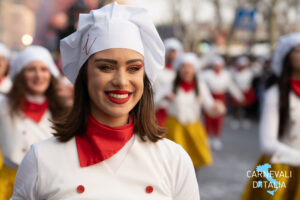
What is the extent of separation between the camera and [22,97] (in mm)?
3521

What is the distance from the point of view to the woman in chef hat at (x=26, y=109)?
333 centimetres

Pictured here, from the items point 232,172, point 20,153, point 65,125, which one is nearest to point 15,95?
point 20,153

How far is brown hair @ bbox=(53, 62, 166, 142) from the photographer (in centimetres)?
200

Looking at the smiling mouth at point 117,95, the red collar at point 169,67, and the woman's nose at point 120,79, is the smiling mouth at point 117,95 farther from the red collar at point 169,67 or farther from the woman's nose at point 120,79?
the red collar at point 169,67

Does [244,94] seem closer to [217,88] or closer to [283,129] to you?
[217,88]

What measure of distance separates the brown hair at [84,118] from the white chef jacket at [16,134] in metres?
1.37

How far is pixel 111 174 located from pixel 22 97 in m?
1.94

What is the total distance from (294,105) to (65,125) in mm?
2136

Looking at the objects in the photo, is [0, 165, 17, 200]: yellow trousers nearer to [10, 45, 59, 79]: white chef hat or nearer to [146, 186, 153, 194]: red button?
[10, 45, 59, 79]: white chef hat

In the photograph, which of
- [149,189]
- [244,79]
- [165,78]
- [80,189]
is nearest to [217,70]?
[244,79]

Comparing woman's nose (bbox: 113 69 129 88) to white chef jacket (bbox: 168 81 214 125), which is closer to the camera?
woman's nose (bbox: 113 69 129 88)

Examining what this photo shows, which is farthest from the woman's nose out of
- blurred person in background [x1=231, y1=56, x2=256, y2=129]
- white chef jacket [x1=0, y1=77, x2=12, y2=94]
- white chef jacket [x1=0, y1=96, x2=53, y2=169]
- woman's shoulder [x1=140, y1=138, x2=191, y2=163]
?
blurred person in background [x1=231, y1=56, x2=256, y2=129]

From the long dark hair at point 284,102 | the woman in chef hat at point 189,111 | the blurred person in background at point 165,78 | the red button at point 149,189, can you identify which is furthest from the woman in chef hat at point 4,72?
the red button at point 149,189

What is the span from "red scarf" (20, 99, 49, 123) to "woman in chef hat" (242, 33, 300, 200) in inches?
75.4
